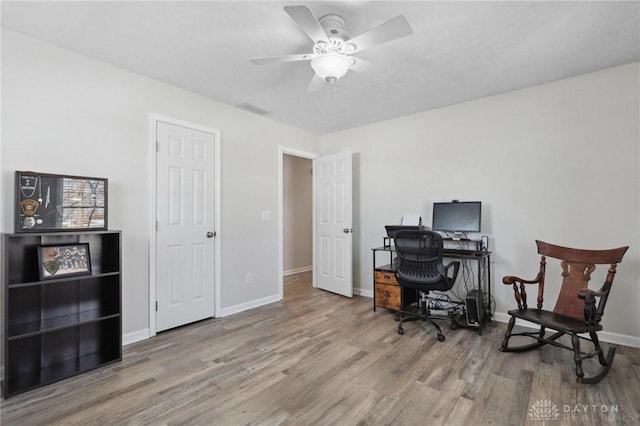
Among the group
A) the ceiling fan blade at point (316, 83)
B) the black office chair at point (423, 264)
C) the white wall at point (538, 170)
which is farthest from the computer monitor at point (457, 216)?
the ceiling fan blade at point (316, 83)

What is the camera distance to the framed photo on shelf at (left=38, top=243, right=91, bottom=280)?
2184mm

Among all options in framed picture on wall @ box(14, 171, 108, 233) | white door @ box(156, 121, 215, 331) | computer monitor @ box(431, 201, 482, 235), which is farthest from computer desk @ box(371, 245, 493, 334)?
framed picture on wall @ box(14, 171, 108, 233)

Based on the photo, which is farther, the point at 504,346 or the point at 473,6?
the point at 504,346

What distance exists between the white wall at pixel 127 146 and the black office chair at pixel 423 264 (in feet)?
6.12

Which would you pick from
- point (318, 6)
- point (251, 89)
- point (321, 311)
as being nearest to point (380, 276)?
point (321, 311)

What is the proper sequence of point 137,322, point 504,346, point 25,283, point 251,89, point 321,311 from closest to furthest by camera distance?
1. point 25,283
2. point 504,346
3. point 137,322
4. point 251,89
5. point 321,311

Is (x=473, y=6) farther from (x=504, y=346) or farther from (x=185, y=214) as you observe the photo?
(x=185, y=214)

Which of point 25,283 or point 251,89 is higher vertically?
point 251,89

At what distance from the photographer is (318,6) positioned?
1.90 meters

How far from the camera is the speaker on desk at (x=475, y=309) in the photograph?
3.00 metres

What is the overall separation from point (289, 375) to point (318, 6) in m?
2.57

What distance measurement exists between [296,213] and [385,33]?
4.59m

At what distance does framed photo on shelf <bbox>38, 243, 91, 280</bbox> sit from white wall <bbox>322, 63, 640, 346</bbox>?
3.40 meters

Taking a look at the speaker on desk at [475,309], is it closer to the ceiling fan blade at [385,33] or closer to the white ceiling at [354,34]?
the white ceiling at [354,34]
